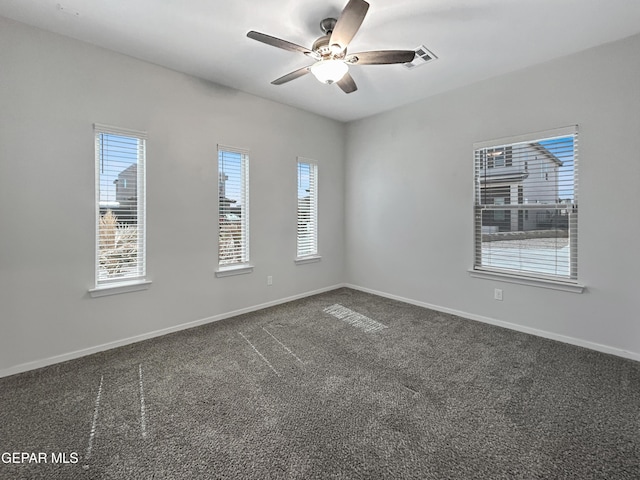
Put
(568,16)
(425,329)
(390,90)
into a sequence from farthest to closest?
(390,90) < (425,329) < (568,16)

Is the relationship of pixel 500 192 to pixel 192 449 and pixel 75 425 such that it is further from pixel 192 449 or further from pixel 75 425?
pixel 75 425

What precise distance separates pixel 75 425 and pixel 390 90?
4.28 m

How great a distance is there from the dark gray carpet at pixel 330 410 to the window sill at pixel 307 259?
5.07 ft

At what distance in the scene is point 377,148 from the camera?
15.2 ft

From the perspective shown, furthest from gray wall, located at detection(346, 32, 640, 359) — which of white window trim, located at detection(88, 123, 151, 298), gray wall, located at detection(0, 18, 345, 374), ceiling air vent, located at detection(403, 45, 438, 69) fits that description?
white window trim, located at detection(88, 123, 151, 298)

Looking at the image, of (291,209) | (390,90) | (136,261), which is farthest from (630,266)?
(136,261)

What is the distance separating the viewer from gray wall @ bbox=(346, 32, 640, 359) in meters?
2.66

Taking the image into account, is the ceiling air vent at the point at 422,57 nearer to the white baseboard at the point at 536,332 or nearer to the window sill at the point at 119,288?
the white baseboard at the point at 536,332

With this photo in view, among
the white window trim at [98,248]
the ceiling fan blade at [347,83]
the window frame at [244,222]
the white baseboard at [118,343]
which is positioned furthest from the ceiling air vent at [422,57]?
the white baseboard at [118,343]

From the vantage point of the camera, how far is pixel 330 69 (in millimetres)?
2221

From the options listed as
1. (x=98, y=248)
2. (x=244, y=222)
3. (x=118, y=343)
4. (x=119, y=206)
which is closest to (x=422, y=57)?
(x=244, y=222)

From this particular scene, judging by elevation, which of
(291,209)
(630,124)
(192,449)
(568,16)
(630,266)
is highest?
(568,16)

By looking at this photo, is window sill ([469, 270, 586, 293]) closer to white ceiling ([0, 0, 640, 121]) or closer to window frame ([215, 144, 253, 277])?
white ceiling ([0, 0, 640, 121])

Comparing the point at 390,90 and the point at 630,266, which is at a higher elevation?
the point at 390,90
